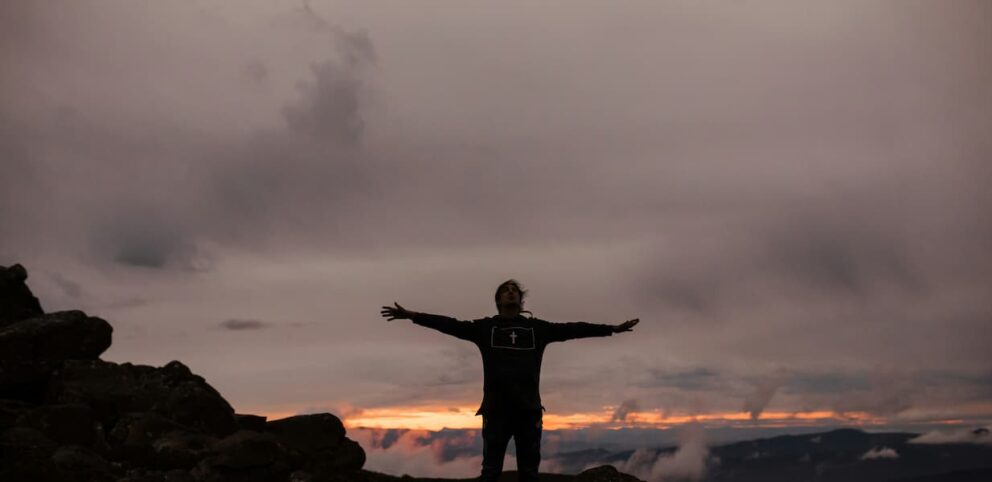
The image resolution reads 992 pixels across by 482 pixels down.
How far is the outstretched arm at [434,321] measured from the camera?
1521 cm

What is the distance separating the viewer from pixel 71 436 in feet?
82.0

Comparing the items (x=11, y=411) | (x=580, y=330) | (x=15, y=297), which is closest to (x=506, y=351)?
(x=580, y=330)

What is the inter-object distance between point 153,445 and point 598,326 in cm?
1452

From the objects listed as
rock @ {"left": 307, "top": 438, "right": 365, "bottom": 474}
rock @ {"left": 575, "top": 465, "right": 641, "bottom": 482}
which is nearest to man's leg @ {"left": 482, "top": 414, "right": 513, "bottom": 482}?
rock @ {"left": 575, "top": 465, "right": 641, "bottom": 482}

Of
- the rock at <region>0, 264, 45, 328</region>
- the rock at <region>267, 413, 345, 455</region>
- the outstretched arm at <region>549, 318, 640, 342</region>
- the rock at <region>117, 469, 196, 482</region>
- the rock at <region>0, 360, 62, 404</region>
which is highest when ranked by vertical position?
the rock at <region>0, 264, 45, 328</region>

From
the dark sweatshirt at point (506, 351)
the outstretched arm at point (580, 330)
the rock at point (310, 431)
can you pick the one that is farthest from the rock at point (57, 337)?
the outstretched arm at point (580, 330)

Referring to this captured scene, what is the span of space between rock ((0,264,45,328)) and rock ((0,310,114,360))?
3.40ft

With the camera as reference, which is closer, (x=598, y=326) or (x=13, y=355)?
(x=598, y=326)

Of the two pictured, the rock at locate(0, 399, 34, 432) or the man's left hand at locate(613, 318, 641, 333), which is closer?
the man's left hand at locate(613, 318, 641, 333)

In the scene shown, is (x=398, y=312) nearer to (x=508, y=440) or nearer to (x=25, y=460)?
(x=508, y=440)

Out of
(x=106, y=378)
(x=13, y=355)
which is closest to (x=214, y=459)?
(x=106, y=378)

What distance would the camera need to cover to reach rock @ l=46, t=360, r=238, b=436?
27266 millimetres

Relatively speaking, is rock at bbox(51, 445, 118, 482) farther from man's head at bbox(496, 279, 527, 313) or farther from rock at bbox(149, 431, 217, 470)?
man's head at bbox(496, 279, 527, 313)

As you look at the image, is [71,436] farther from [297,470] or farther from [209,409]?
[297,470]
